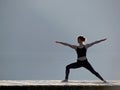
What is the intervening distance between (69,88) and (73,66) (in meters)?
4.35

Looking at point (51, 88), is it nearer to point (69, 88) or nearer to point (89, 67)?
point (69, 88)

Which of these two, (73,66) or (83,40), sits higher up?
(83,40)

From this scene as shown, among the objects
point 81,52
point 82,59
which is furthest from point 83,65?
point 81,52

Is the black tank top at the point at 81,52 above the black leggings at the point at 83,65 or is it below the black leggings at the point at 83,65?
above

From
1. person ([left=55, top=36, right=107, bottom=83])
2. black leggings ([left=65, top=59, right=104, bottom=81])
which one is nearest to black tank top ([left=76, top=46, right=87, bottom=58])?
person ([left=55, top=36, right=107, bottom=83])

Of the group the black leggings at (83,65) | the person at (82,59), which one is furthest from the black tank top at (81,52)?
the black leggings at (83,65)

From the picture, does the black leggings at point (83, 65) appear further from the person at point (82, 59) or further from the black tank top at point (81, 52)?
the black tank top at point (81, 52)

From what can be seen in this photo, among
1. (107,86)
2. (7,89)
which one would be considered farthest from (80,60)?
(7,89)

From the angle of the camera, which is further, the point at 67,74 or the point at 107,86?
the point at 67,74

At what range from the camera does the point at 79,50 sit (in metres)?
19.6

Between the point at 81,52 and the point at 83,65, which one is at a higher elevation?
the point at 81,52

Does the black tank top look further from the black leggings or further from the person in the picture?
the black leggings

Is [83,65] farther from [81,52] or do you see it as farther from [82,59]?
[81,52]

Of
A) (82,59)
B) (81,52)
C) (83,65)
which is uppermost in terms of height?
(81,52)
